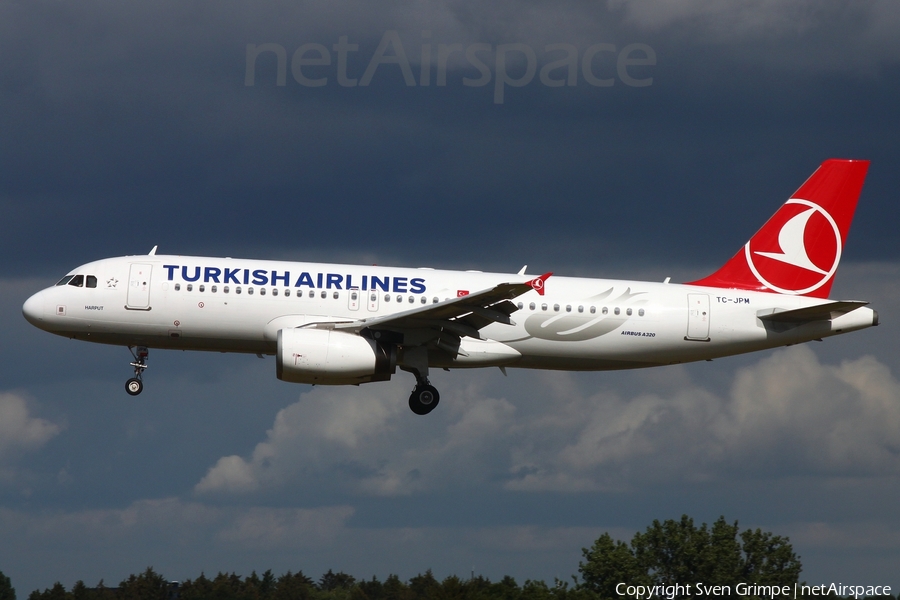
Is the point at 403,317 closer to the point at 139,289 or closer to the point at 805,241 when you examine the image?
the point at 139,289

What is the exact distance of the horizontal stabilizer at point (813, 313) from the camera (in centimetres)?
3847

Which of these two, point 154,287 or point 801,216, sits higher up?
point 801,216

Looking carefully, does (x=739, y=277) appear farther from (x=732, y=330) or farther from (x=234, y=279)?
(x=234, y=279)

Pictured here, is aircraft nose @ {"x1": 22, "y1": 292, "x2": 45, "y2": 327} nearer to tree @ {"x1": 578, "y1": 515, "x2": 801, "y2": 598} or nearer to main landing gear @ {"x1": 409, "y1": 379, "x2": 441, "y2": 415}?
main landing gear @ {"x1": 409, "y1": 379, "x2": 441, "y2": 415}

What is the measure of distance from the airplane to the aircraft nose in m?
0.05

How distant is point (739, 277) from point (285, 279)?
59.7ft

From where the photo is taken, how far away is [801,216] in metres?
44.6

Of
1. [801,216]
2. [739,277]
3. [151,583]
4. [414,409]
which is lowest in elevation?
[151,583]

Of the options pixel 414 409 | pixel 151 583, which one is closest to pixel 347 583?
pixel 151 583

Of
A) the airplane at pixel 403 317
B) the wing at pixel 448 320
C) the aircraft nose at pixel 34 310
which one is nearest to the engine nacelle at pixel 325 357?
the airplane at pixel 403 317

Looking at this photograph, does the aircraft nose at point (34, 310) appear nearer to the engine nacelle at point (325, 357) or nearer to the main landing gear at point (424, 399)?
the engine nacelle at point (325, 357)

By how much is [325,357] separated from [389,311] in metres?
3.46

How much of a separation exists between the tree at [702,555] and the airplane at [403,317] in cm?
6197

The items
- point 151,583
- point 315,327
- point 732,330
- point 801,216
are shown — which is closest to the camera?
point 315,327
